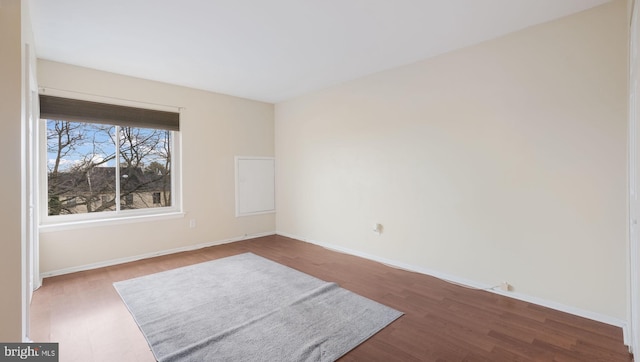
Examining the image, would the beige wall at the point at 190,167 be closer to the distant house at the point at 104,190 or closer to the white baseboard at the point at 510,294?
the distant house at the point at 104,190

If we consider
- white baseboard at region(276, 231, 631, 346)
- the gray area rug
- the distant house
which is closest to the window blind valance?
the distant house

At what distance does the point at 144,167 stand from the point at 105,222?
0.94 m

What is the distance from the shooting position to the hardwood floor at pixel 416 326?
6.46 ft

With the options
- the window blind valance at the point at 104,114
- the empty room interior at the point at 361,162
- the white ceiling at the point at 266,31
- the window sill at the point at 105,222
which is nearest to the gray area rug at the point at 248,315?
the empty room interior at the point at 361,162

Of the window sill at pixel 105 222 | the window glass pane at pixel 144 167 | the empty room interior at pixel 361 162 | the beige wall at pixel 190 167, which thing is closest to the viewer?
the empty room interior at pixel 361 162

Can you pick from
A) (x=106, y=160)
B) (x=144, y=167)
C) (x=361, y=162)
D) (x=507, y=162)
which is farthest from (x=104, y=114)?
(x=507, y=162)

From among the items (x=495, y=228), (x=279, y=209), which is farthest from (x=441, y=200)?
(x=279, y=209)

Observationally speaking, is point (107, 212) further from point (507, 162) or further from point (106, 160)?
point (507, 162)

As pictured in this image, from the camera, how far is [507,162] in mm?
2838

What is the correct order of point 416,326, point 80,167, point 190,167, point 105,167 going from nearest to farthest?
point 416,326, point 80,167, point 105,167, point 190,167

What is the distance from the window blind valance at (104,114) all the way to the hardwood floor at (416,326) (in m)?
1.99

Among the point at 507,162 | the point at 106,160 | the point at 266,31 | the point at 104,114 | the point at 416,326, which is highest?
the point at 266,31
